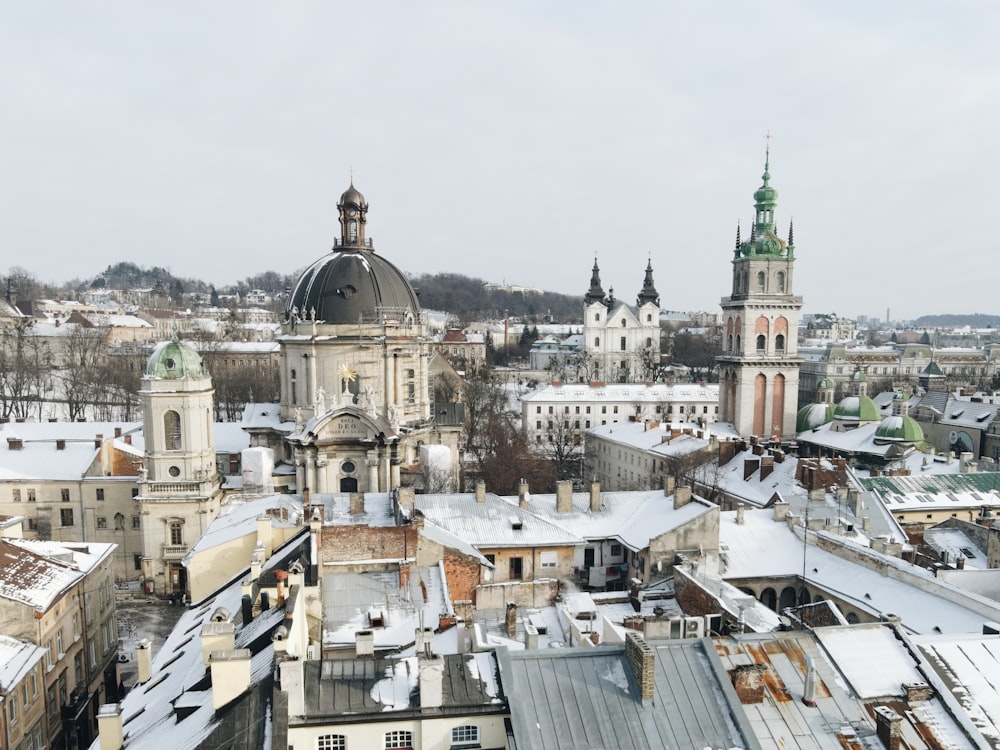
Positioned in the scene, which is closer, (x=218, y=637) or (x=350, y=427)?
(x=218, y=637)

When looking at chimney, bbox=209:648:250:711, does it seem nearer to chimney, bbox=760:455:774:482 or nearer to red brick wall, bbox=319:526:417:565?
red brick wall, bbox=319:526:417:565

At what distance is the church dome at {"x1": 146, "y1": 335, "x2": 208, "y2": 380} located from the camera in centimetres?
4122

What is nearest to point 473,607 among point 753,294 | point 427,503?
point 427,503

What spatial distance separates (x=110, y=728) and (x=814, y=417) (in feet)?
211

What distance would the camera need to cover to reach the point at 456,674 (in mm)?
15695

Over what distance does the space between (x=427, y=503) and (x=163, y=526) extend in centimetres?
1591

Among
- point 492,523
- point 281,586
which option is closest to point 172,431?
point 492,523

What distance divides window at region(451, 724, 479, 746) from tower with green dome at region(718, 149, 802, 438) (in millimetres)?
56310

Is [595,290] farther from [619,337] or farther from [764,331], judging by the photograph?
[764,331]

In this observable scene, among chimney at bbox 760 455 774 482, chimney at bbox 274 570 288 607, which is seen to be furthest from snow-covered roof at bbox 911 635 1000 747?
chimney at bbox 760 455 774 482

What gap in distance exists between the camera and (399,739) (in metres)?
14.6

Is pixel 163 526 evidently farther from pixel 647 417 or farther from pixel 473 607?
pixel 647 417

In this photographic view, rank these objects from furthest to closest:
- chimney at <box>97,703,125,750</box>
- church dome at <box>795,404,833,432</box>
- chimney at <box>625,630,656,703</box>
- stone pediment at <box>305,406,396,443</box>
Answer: church dome at <box>795,404,833,432</box>, stone pediment at <box>305,406,396,443</box>, chimney at <box>97,703,125,750</box>, chimney at <box>625,630,656,703</box>

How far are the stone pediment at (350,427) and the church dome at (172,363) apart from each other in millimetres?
7314
